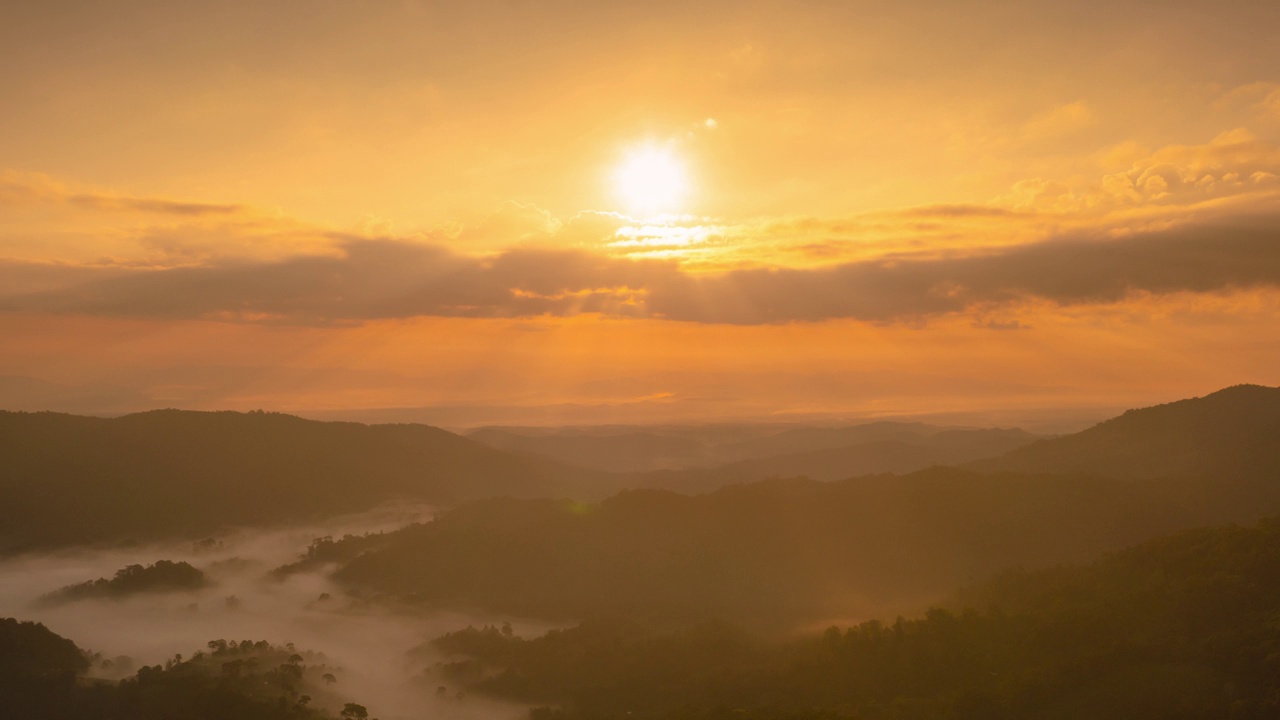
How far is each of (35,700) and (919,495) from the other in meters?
141

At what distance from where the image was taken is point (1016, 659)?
82125mm

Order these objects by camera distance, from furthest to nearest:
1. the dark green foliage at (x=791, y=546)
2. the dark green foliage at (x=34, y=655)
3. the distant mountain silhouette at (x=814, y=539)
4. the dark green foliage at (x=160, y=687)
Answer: the distant mountain silhouette at (x=814, y=539) < the dark green foliage at (x=791, y=546) < the dark green foliage at (x=34, y=655) < the dark green foliage at (x=160, y=687)

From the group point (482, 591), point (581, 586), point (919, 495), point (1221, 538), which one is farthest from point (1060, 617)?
point (482, 591)

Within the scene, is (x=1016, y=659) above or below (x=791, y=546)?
above

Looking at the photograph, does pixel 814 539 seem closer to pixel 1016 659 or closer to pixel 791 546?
pixel 791 546

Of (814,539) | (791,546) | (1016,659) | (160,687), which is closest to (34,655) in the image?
(160,687)

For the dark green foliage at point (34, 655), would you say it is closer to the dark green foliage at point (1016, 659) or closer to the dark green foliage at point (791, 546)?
the dark green foliage at point (1016, 659)

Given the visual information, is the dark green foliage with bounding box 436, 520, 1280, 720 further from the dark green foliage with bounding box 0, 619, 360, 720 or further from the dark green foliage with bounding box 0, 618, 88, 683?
the dark green foliage with bounding box 0, 618, 88, 683

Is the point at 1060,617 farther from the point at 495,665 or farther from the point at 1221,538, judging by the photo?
the point at 495,665

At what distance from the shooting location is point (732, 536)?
6304 inches

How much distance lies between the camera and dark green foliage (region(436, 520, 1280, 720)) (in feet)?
235

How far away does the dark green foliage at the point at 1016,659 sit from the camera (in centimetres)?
7156

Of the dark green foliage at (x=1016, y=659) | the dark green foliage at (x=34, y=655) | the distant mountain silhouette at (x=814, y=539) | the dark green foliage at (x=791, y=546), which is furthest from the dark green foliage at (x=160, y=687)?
the distant mountain silhouette at (x=814, y=539)

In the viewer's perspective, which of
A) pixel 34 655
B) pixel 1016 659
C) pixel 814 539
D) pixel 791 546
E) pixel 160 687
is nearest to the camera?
pixel 1016 659
